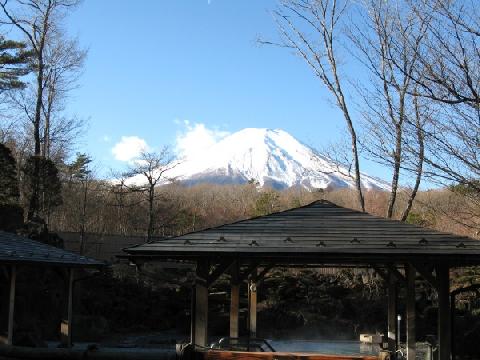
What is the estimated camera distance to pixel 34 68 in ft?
86.7

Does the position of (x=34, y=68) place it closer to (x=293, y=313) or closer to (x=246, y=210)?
(x=246, y=210)

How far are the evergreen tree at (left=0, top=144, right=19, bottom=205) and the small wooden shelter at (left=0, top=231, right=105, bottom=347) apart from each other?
26.6 ft

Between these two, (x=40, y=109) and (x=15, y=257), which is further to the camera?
(x=40, y=109)

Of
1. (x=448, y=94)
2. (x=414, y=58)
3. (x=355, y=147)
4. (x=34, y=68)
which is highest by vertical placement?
(x=34, y=68)

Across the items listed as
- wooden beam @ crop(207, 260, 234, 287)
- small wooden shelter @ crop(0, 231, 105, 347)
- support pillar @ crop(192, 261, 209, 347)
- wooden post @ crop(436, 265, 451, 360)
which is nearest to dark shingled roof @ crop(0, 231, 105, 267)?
small wooden shelter @ crop(0, 231, 105, 347)

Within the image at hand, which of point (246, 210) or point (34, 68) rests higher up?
point (34, 68)

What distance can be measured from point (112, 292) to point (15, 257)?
11930mm

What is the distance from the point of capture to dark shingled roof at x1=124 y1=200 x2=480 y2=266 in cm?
973

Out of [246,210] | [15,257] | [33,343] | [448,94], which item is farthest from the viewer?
[246,210]

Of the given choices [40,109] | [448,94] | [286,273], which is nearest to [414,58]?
[448,94]

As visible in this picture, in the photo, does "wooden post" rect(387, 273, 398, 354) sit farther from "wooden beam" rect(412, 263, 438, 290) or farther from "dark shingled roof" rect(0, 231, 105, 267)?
Answer: "dark shingled roof" rect(0, 231, 105, 267)

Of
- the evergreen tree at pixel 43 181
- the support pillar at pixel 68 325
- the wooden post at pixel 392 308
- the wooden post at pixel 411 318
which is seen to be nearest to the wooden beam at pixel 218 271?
the wooden post at pixel 411 318

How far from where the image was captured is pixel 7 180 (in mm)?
22359

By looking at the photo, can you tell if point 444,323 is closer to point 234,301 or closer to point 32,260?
point 234,301
